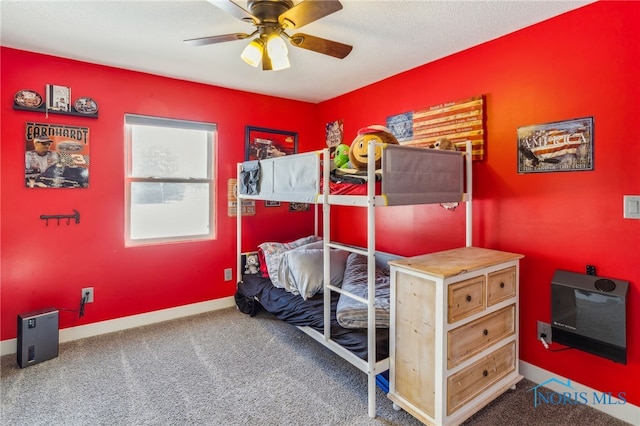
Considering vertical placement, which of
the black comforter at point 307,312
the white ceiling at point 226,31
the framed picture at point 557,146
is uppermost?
the white ceiling at point 226,31

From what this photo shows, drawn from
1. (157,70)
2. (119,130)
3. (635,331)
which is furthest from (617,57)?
(119,130)

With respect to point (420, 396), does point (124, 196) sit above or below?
above

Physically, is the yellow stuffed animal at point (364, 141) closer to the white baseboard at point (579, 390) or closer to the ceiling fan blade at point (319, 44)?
the ceiling fan blade at point (319, 44)

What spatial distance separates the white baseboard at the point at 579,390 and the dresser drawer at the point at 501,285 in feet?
1.87

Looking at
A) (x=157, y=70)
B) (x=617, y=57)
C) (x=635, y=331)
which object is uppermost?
(x=157, y=70)

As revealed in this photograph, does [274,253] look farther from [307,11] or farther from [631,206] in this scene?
[631,206]

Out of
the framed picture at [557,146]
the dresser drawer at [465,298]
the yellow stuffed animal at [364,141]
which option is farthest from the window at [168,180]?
the framed picture at [557,146]

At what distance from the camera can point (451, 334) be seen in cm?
174

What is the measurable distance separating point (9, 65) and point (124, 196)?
1.24m

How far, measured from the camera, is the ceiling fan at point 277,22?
1.53 m

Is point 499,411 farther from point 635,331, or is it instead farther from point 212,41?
point 212,41

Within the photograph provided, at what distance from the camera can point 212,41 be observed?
1902 mm

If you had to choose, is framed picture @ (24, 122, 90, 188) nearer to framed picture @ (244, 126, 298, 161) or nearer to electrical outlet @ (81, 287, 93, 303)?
electrical outlet @ (81, 287, 93, 303)

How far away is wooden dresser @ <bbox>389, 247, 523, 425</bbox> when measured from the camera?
1717 mm
